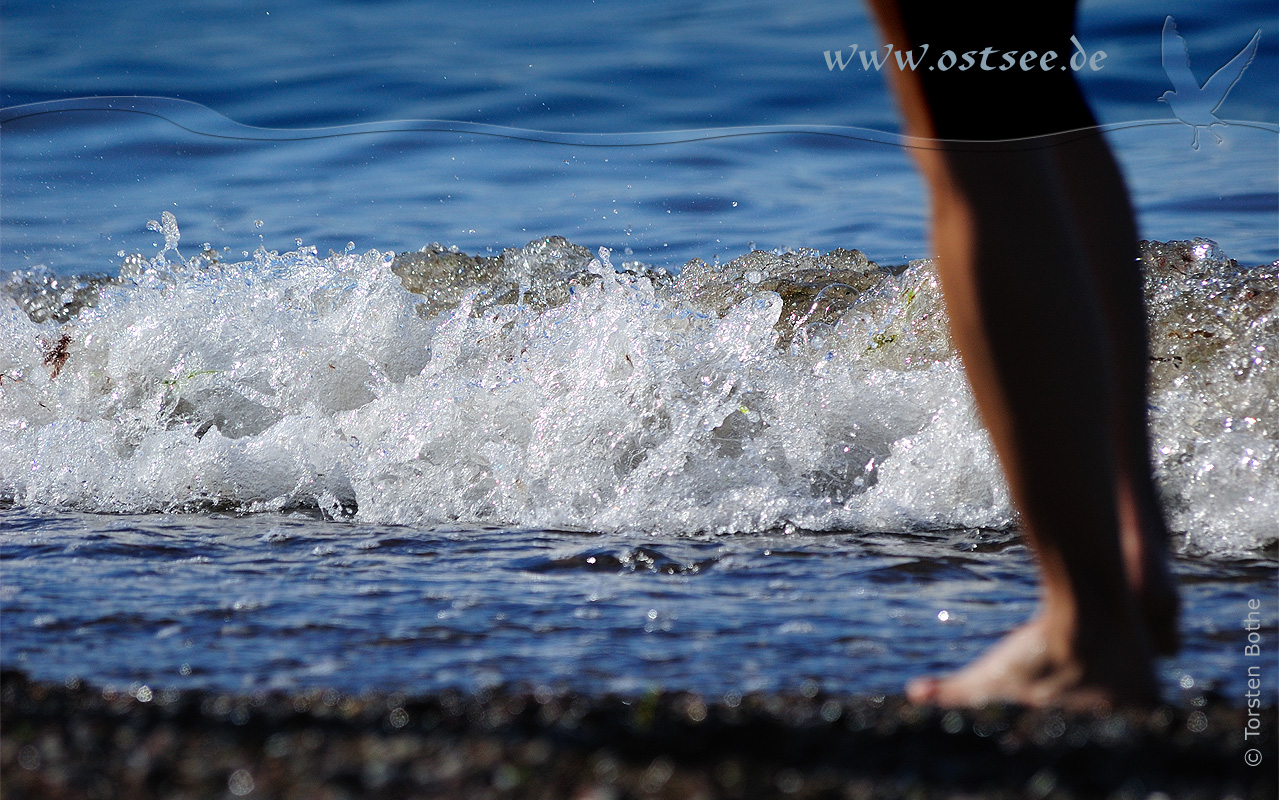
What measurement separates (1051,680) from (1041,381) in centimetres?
30

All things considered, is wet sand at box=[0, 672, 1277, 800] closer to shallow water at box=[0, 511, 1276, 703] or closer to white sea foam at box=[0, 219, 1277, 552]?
shallow water at box=[0, 511, 1276, 703]

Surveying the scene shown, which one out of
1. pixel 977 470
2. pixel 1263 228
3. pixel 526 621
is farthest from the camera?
pixel 1263 228

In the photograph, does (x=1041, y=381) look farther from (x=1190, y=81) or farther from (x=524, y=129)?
(x=524, y=129)

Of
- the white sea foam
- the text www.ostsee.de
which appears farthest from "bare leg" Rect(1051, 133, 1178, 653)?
the white sea foam

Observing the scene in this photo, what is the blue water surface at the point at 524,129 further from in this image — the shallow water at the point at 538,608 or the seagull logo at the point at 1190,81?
the shallow water at the point at 538,608

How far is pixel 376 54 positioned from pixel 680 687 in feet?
8.11

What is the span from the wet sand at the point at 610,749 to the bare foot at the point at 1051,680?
0.03 meters

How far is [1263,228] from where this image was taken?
4.48 metres

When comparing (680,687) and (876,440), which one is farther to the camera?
(876,440)

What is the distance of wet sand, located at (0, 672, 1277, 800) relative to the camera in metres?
0.94

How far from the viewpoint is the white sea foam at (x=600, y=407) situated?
7.63ft

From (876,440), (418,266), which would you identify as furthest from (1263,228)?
(418,266)

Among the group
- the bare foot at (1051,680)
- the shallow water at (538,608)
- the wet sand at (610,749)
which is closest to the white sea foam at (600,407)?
the shallow water at (538,608)

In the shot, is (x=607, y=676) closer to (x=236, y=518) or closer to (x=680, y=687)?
(x=680, y=687)
